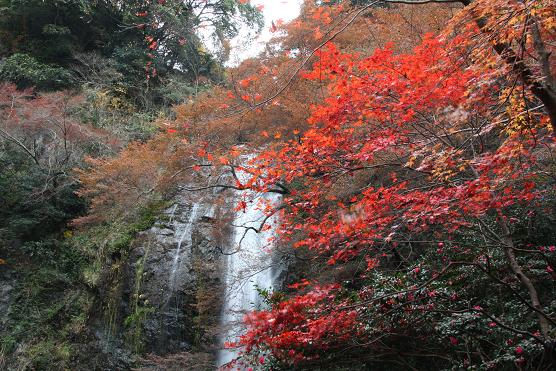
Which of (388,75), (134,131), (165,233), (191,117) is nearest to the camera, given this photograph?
(388,75)

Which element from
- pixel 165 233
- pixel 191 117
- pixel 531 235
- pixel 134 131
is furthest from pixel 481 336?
pixel 134 131

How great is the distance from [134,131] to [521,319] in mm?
13956

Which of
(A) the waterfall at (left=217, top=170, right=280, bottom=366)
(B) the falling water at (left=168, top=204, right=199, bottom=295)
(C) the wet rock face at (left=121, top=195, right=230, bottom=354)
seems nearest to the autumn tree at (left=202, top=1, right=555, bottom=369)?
(A) the waterfall at (left=217, top=170, right=280, bottom=366)

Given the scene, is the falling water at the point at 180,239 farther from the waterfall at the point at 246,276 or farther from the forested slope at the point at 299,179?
the waterfall at the point at 246,276

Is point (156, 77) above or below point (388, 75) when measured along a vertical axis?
above

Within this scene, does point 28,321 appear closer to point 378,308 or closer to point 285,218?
point 285,218

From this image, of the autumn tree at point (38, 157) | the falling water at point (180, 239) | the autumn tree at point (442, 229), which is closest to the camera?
the autumn tree at point (442, 229)

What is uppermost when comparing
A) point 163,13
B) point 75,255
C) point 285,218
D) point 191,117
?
point 163,13

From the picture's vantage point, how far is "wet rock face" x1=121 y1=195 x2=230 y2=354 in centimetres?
915

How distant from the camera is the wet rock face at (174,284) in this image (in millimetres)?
9148

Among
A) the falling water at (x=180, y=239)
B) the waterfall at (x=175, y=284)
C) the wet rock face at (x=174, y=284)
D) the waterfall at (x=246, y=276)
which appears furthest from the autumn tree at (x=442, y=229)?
the falling water at (x=180, y=239)

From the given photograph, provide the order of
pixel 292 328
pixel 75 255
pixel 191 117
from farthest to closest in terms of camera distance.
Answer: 1. pixel 75 255
2. pixel 191 117
3. pixel 292 328

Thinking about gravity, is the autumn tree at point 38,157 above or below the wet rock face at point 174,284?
above

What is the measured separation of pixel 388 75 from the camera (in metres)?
5.49
